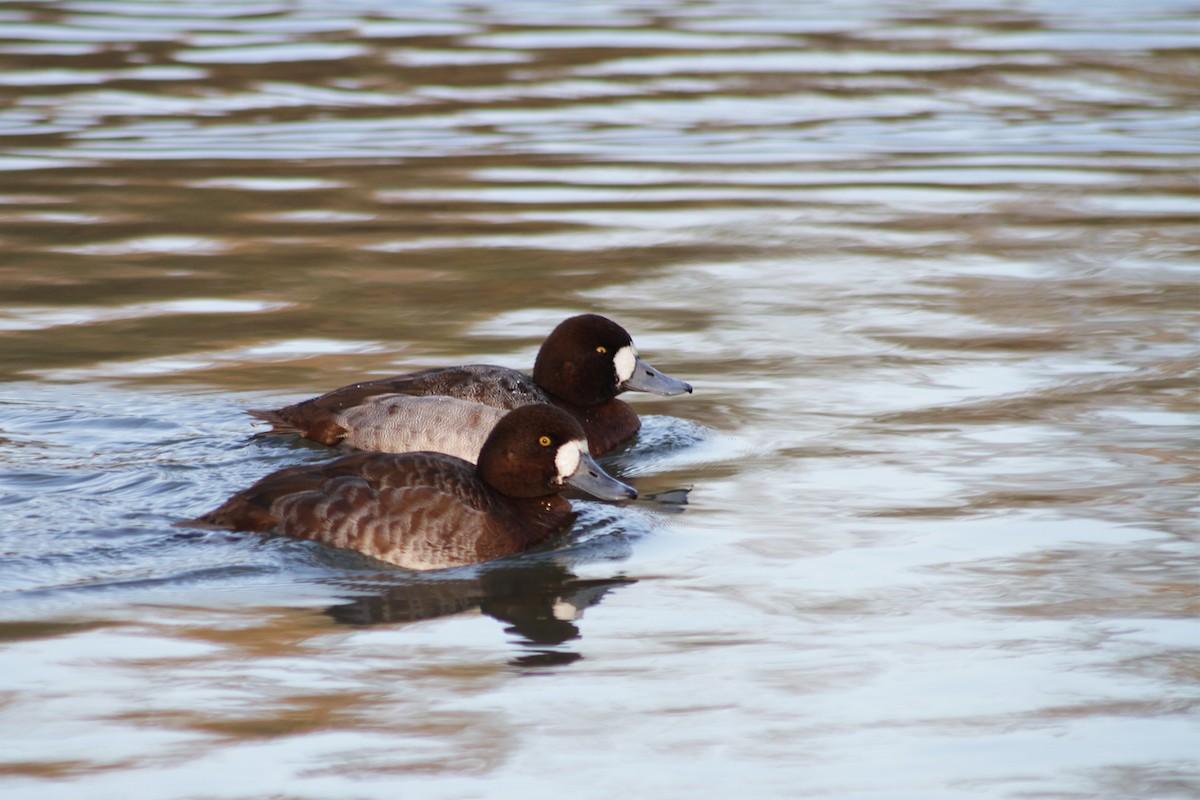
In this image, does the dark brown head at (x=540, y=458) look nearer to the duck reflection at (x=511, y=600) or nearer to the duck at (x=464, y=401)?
the duck reflection at (x=511, y=600)

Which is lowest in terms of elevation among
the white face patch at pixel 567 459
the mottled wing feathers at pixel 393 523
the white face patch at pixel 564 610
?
the white face patch at pixel 564 610

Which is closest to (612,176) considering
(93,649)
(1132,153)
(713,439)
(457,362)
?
(1132,153)

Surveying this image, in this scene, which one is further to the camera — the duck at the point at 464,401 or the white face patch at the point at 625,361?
the white face patch at the point at 625,361

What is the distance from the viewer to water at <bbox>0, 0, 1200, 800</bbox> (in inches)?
209

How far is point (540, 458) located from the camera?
7.30m

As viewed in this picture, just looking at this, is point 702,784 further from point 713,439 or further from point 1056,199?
point 1056,199

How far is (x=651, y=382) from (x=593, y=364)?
11.8 inches

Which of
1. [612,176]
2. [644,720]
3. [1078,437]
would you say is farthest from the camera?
[612,176]

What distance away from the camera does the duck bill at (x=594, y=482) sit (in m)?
7.29

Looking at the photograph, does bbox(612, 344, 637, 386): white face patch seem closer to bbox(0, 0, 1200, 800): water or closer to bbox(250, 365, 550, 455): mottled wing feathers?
bbox(0, 0, 1200, 800): water

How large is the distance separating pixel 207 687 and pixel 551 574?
1.67 m

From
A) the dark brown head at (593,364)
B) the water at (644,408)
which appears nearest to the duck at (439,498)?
the water at (644,408)

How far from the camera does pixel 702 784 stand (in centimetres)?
496

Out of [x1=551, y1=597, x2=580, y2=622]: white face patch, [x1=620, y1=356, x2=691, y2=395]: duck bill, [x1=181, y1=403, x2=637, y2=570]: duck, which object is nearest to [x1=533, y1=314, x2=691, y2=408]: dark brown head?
[x1=620, y1=356, x2=691, y2=395]: duck bill
